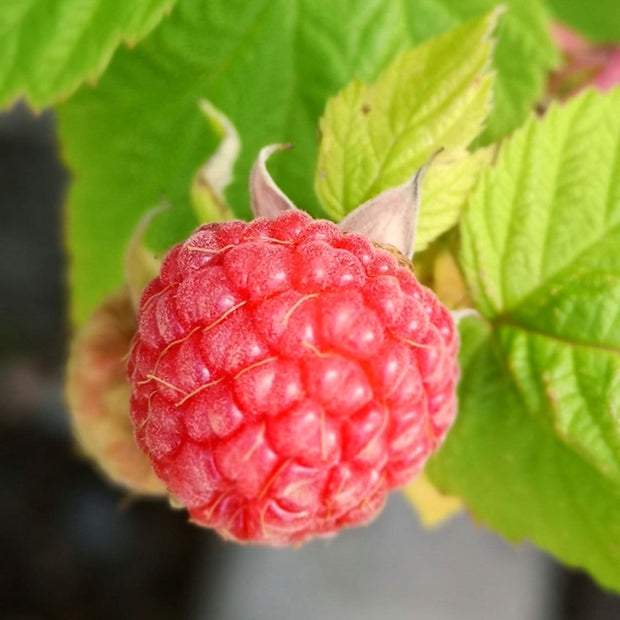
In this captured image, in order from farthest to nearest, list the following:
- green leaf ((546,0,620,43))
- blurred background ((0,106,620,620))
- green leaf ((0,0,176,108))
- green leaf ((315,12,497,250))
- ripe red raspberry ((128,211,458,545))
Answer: blurred background ((0,106,620,620)) < green leaf ((546,0,620,43)) < green leaf ((0,0,176,108)) < green leaf ((315,12,497,250)) < ripe red raspberry ((128,211,458,545))

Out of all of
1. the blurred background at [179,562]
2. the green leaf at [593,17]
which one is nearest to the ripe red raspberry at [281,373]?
the green leaf at [593,17]

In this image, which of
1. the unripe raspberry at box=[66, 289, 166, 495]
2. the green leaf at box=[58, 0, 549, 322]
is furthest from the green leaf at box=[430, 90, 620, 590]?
the unripe raspberry at box=[66, 289, 166, 495]

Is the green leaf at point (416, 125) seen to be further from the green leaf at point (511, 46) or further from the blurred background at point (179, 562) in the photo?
the blurred background at point (179, 562)

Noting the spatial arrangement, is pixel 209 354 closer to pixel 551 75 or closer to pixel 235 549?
pixel 551 75

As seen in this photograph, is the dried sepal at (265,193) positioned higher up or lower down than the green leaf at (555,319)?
higher up

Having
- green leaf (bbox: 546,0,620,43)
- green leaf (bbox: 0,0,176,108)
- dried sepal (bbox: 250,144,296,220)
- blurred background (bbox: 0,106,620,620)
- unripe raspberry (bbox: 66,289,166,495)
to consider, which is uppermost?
green leaf (bbox: 0,0,176,108)

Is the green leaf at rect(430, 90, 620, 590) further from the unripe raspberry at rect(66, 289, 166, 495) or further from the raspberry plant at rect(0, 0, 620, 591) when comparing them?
the unripe raspberry at rect(66, 289, 166, 495)

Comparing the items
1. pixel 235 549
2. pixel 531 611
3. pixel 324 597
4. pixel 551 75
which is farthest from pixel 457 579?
pixel 551 75
